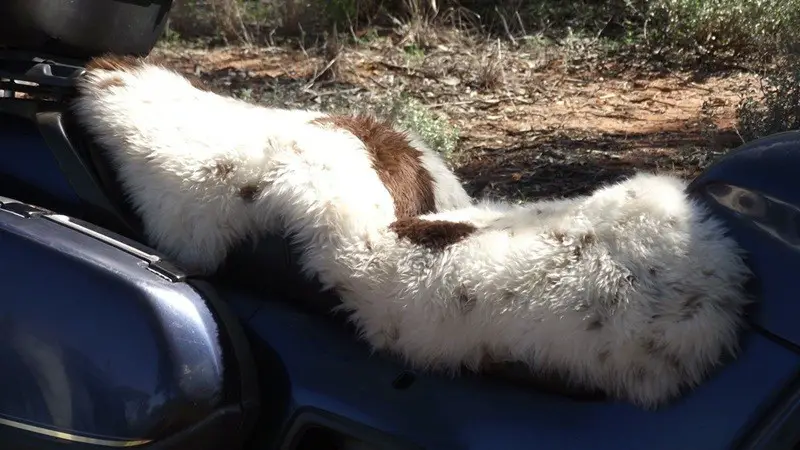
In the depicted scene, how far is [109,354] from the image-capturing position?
1.75 m

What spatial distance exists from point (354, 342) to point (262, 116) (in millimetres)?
594

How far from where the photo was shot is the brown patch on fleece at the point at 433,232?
179 cm

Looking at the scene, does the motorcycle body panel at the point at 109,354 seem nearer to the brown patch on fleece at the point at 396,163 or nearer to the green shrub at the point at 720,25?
the brown patch on fleece at the point at 396,163

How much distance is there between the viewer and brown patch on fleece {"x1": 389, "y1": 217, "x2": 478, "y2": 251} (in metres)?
1.79

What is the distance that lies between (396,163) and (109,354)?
744 millimetres

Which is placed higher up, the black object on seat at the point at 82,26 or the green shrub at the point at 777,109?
the green shrub at the point at 777,109

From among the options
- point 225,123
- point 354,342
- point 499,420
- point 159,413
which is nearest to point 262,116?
point 225,123

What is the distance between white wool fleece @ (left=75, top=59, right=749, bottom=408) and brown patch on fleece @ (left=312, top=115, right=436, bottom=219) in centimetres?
4

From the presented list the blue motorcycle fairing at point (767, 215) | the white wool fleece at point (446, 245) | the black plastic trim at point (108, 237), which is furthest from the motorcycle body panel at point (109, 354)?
the blue motorcycle fairing at point (767, 215)

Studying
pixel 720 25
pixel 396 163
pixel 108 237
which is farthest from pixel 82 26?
pixel 720 25

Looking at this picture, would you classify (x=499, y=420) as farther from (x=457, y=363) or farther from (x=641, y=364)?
(x=641, y=364)

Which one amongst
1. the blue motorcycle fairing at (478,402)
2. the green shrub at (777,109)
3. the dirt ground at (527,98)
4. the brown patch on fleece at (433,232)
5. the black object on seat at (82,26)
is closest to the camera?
the blue motorcycle fairing at (478,402)

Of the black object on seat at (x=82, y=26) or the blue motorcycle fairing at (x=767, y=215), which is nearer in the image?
the blue motorcycle fairing at (x=767, y=215)

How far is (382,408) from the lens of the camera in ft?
5.64
